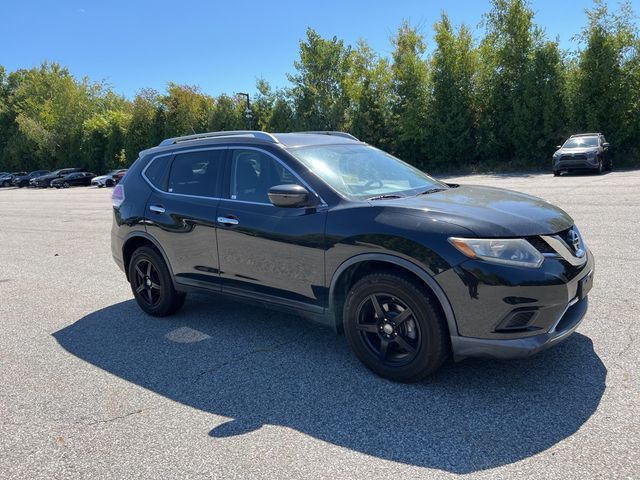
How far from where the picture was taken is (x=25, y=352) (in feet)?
16.0

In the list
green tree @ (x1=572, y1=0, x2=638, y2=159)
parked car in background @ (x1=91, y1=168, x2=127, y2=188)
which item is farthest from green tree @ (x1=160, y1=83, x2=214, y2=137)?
green tree @ (x1=572, y1=0, x2=638, y2=159)

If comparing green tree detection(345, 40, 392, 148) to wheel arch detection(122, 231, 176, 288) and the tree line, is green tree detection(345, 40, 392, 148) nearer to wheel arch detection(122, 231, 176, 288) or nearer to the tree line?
the tree line

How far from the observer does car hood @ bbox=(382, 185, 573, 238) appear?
3.36 meters

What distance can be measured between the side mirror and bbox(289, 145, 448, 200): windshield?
0.29 metres

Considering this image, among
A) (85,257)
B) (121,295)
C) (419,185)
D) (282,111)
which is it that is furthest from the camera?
(282,111)

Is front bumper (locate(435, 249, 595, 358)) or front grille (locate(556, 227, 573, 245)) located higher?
front grille (locate(556, 227, 573, 245))

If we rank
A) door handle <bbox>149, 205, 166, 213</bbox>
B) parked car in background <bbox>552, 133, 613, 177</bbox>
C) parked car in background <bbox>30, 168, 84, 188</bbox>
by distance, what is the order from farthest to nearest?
parked car in background <bbox>30, 168, 84, 188</bbox>
parked car in background <bbox>552, 133, 613, 177</bbox>
door handle <bbox>149, 205, 166, 213</bbox>

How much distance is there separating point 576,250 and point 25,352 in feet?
15.7

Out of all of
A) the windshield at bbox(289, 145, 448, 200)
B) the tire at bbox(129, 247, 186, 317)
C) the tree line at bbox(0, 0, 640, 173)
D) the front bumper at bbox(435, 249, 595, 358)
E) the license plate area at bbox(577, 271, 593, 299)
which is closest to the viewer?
the front bumper at bbox(435, 249, 595, 358)

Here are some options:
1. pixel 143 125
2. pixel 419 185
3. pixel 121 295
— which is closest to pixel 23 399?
pixel 121 295

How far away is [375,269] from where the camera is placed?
3.74 meters

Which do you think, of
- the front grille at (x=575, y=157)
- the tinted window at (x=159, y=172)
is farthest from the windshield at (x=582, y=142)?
the tinted window at (x=159, y=172)

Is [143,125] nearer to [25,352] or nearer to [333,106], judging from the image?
[333,106]

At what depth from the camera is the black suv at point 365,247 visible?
328 cm
